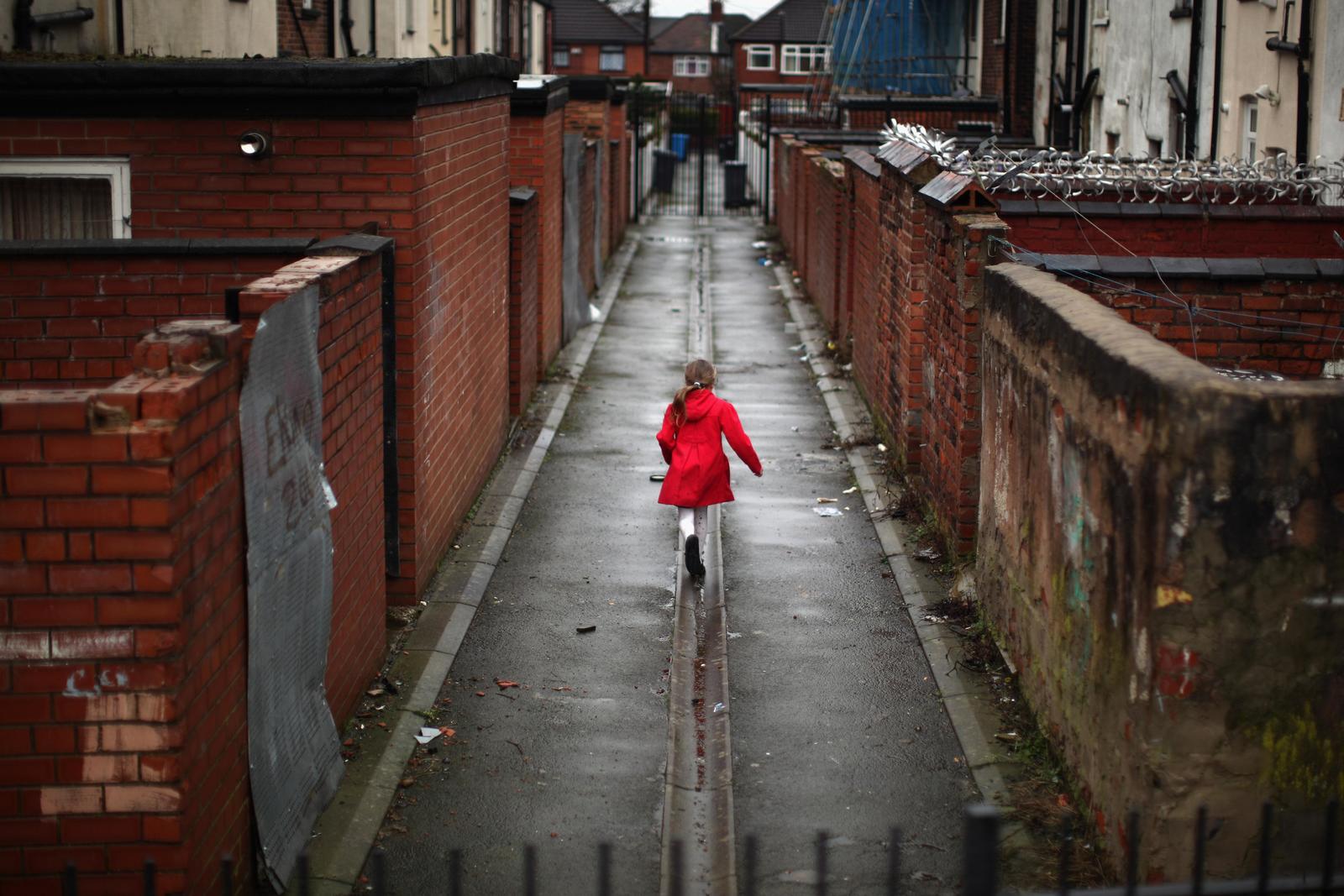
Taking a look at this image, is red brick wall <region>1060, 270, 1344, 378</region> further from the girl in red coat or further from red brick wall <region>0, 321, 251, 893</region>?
red brick wall <region>0, 321, 251, 893</region>

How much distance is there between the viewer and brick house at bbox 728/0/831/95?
254ft

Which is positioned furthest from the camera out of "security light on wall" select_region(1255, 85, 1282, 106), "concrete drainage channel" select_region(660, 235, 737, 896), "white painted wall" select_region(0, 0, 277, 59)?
"security light on wall" select_region(1255, 85, 1282, 106)

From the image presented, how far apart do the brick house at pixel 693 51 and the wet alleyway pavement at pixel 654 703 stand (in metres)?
80.9

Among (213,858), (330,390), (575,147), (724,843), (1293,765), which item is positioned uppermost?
(575,147)

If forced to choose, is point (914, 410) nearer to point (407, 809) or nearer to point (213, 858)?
point (407, 809)

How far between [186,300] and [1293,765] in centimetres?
535

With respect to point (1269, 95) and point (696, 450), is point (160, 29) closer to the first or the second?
point (696, 450)

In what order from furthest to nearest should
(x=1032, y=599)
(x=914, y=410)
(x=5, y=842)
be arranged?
(x=914, y=410)
(x=1032, y=599)
(x=5, y=842)

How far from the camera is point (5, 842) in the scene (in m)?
4.46

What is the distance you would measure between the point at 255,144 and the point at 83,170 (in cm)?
99

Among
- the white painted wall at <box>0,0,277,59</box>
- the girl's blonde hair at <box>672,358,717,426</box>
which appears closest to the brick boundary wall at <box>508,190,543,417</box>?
the white painted wall at <box>0,0,277,59</box>

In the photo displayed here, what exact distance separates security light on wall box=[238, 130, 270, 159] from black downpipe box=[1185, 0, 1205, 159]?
38.6 feet

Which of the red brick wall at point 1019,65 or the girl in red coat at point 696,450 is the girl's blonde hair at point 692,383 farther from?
the red brick wall at point 1019,65

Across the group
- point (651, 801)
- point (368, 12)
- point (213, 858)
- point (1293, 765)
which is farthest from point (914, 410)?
point (368, 12)
